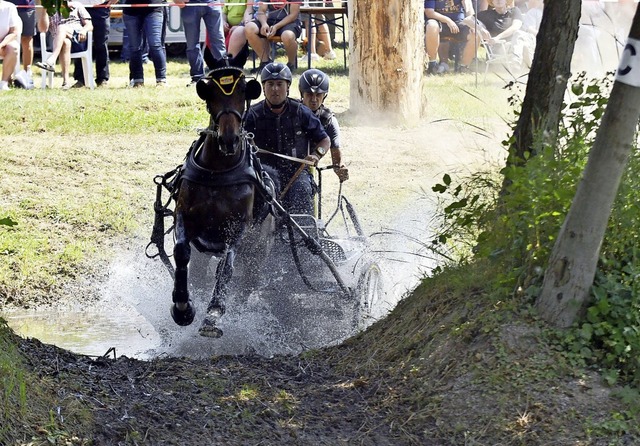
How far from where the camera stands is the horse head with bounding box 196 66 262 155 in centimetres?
759

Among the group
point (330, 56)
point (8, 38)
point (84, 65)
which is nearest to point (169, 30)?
point (330, 56)

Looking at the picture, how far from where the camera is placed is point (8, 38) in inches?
669

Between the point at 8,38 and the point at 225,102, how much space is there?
10.4 m

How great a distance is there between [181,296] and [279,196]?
4.57 ft

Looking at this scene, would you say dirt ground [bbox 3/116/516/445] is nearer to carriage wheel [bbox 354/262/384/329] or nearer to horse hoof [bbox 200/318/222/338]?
horse hoof [bbox 200/318/222/338]

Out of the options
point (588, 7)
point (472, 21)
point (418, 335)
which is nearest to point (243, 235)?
point (418, 335)

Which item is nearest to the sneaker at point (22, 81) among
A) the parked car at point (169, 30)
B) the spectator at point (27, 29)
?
the spectator at point (27, 29)

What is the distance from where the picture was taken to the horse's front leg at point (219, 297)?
25.1ft

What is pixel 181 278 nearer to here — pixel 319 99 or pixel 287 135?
pixel 287 135

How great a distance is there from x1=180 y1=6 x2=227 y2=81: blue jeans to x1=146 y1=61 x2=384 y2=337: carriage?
30.3 feet

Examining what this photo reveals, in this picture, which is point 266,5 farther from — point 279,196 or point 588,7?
point 279,196

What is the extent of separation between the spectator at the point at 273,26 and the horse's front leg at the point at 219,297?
11186 mm

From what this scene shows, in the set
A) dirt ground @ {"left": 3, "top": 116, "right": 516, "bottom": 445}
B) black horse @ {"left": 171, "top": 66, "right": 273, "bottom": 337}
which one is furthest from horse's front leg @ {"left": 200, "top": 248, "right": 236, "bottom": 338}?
dirt ground @ {"left": 3, "top": 116, "right": 516, "bottom": 445}

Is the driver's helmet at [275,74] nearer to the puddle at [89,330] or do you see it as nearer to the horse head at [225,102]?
the horse head at [225,102]
